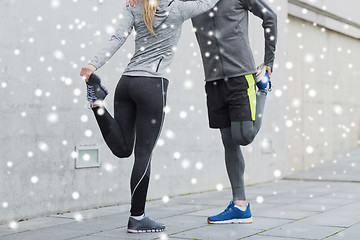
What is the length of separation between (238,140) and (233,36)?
77cm

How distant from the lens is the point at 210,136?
7004mm

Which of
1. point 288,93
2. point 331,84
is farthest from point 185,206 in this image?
point 331,84

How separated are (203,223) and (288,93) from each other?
193 inches

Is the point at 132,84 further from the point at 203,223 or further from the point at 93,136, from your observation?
the point at 93,136

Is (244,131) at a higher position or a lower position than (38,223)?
higher

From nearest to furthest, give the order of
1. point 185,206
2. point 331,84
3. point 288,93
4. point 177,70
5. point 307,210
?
point 307,210, point 185,206, point 177,70, point 288,93, point 331,84

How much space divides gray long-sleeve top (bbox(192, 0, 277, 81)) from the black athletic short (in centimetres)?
5

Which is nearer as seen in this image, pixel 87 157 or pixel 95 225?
pixel 95 225

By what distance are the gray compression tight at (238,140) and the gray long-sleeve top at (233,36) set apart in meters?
0.28

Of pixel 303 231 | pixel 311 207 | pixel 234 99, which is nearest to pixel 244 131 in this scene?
pixel 234 99

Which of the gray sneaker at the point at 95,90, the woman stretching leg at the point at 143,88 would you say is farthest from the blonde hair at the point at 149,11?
the gray sneaker at the point at 95,90

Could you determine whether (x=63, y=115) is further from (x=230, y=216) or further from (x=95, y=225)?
(x=230, y=216)

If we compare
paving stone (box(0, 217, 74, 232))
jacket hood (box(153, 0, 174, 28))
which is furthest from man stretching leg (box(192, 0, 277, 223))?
paving stone (box(0, 217, 74, 232))

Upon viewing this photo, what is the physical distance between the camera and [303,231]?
162 inches
